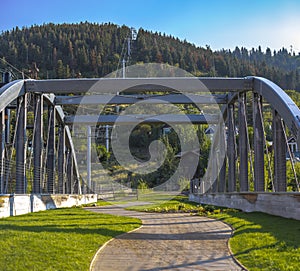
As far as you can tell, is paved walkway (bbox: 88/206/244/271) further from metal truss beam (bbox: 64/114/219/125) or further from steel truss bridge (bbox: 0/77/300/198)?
metal truss beam (bbox: 64/114/219/125)

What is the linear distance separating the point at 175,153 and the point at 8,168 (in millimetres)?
40727

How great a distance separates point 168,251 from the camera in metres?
6.55

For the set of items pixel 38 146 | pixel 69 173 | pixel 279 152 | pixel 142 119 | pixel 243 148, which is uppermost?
pixel 142 119

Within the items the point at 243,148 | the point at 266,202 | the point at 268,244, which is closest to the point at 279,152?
the point at 266,202

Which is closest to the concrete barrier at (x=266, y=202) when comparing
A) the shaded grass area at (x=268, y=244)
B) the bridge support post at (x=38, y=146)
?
the shaded grass area at (x=268, y=244)

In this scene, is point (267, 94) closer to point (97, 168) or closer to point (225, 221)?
point (225, 221)

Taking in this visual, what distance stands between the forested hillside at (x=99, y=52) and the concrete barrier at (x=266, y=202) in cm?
5286

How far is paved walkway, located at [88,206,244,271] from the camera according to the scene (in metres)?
5.54

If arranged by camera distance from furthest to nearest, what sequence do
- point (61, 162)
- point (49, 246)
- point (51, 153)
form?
1. point (61, 162)
2. point (51, 153)
3. point (49, 246)

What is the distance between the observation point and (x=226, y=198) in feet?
51.1

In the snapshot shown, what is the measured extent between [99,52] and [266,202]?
2844 inches

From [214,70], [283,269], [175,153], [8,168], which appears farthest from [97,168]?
[283,269]

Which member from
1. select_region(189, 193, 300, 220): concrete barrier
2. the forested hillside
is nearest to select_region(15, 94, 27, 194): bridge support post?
select_region(189, 193, 300, 220): concrete barrier

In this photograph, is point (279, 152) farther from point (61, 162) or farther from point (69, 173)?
point (69, 173)
